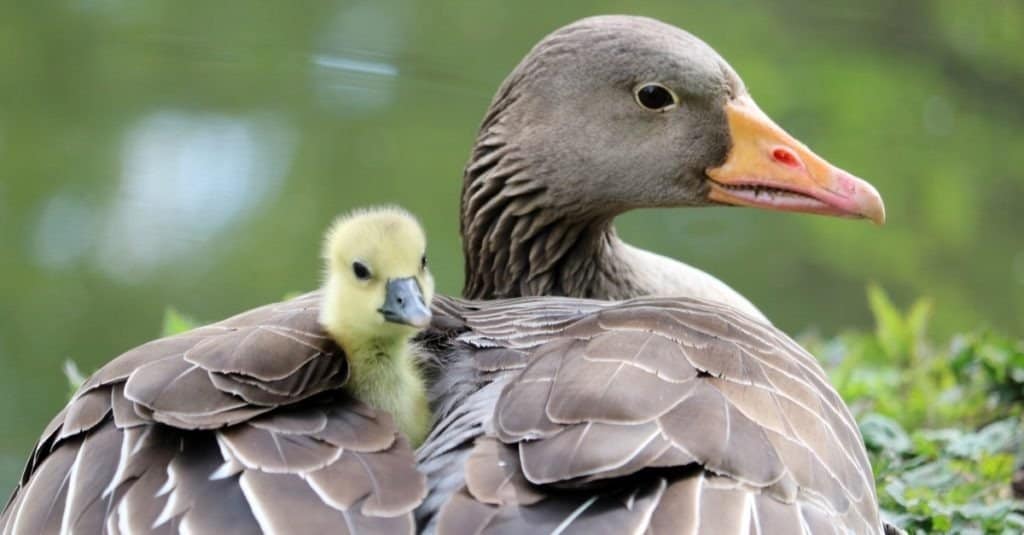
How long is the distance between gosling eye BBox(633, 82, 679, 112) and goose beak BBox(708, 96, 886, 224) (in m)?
0.17

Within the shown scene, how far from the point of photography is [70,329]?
797 cm

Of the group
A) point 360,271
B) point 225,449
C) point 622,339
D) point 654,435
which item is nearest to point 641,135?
point 622,339

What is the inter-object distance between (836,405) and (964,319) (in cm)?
588

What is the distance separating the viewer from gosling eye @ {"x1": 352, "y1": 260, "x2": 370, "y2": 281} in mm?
3296

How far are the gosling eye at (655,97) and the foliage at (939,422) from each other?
1.21m

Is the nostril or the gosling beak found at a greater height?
the nostril

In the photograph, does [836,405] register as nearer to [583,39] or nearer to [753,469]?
[753,469]

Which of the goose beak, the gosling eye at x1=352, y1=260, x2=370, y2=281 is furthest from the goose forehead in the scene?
the gosling eye at x1=352, y1=260, x2=370, y2=281

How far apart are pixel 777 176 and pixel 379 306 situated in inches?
62.2

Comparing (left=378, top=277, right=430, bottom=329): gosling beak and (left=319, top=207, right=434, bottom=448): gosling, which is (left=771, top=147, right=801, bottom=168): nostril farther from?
(left=378, top=277, right=430, bottom=329): gosling beak

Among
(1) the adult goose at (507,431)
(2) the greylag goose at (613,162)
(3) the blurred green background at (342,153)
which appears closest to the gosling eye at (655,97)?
(2) the greylag goose at (613,162)

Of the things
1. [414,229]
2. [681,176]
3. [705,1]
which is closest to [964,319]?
[705,1]

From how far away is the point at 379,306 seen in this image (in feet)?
10.6

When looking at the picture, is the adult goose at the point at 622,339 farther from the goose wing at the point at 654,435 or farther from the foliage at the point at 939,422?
the foliage at the point at 939,422
